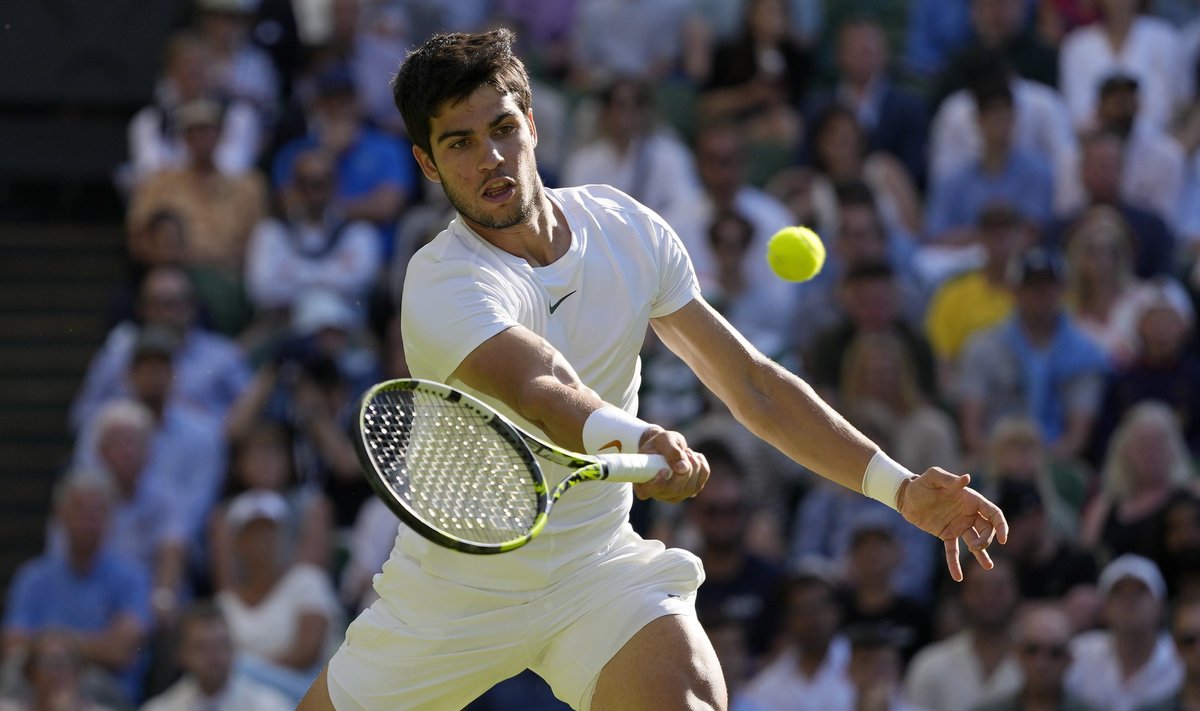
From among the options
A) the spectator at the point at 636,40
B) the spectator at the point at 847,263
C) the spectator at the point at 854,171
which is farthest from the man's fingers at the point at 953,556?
the spectator at the point at 636,40

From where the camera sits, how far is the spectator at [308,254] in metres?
9.46

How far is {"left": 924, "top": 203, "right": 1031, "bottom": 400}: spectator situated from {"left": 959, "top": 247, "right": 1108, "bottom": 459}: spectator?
174 mm

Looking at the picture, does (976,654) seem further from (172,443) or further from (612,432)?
(612,432)

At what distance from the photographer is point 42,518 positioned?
10.1 meters

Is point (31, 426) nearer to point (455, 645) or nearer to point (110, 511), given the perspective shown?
point (110, 511)

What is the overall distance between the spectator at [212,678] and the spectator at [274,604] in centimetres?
15

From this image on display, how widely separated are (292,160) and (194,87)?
2.68 feet

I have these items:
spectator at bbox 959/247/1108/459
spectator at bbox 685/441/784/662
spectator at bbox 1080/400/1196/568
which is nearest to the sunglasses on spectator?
spectator at bbox 1080/400/1196/568

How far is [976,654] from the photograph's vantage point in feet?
24.9

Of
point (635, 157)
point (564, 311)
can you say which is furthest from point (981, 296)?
point (564, 311)

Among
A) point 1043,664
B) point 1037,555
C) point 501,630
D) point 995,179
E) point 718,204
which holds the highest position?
point 501,630

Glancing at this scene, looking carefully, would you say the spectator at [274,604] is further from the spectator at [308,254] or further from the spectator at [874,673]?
the spectator at [874,673]

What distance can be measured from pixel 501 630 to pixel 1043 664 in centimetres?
361

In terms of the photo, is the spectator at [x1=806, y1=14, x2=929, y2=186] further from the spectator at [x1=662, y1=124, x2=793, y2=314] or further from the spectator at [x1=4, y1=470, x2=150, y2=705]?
the spectator at [x1=4, y1=470, x2=150, y2=705]
